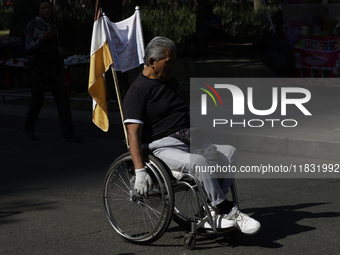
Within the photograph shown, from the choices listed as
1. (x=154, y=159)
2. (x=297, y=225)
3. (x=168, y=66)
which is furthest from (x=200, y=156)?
(x=297, y=225)

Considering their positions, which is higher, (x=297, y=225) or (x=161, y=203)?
(x=161, y=203)

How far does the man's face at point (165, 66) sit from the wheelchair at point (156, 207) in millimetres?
624

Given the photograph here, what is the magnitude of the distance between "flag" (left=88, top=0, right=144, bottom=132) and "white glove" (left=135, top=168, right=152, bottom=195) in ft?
3.13

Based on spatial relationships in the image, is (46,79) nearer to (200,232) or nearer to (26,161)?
(26,161)

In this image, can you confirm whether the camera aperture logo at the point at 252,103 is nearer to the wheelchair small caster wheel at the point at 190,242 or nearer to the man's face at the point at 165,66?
the man's face at the point at 165,66

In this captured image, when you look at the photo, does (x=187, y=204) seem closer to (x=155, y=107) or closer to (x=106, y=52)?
(x=155, y=107)

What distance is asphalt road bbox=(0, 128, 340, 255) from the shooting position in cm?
431

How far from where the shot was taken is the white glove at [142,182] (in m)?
4.14

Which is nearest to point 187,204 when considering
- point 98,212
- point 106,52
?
point 98,212

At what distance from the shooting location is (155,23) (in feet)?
86.1

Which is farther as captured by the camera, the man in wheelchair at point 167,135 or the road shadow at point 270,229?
the road shadow at point 270,229

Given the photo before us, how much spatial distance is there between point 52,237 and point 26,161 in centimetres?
304

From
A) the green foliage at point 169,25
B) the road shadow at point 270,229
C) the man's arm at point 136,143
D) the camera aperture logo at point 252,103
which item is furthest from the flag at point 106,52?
the green foliage at point 169,25

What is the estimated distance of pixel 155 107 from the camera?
176 inches
